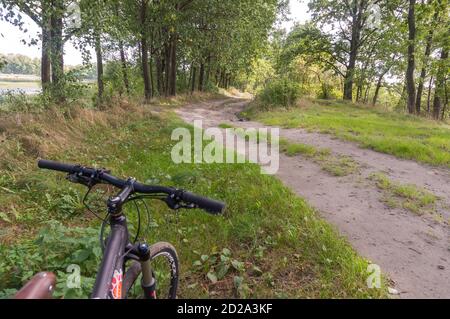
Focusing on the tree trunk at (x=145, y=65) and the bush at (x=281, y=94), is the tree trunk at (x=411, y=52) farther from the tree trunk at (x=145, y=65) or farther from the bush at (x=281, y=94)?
the tree trunk at (x=145, y=65)

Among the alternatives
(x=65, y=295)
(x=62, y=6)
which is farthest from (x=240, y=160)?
(x=62, y=6)

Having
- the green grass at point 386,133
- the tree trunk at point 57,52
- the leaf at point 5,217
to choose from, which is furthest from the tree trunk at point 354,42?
the leaf at point 5,217

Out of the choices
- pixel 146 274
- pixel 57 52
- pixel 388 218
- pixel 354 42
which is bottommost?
pixel 388 218

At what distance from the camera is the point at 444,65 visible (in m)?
15.2

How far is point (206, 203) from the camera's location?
1.75 m

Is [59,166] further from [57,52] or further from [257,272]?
[57,52]

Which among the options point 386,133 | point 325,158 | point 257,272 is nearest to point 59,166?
point 257,272

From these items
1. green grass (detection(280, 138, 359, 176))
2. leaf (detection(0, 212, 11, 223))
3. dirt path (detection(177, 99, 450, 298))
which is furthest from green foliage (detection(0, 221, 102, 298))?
green grass (detection(280, 138, 359, 176))

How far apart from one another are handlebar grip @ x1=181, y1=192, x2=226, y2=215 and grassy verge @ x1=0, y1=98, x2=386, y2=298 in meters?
1.27

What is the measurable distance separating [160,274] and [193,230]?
1.10 metres

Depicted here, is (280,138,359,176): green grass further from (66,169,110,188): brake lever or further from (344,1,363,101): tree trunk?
(344,1,363,101): tree trunk

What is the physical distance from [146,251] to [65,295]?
81 cm
